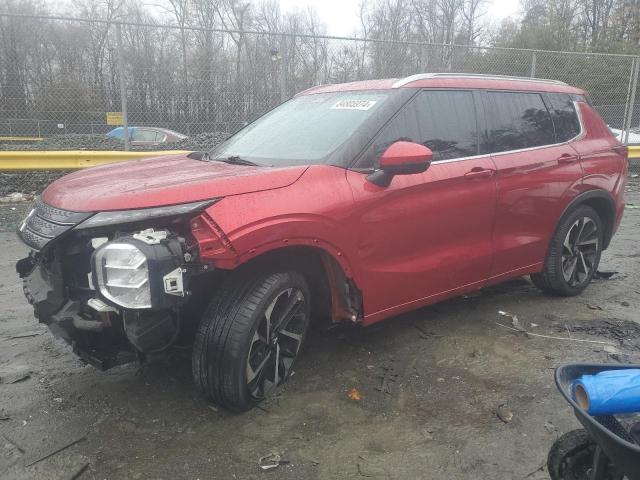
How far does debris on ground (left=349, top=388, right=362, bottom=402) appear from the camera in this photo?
3.07 meters

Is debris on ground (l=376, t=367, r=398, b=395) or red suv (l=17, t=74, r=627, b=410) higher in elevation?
red suv (l=17, t=74, r=627, b=410)

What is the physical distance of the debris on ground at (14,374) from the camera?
3.22m

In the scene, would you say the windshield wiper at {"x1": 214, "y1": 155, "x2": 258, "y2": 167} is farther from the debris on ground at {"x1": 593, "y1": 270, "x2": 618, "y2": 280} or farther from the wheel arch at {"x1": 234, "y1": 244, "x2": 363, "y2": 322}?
the debris on ground at {"x1": 593, "y1": 270, "x2": 618, "y2": 280}

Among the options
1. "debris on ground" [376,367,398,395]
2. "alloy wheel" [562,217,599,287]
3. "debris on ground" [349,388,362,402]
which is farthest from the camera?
"alloy wheel" [562,217,599,287]

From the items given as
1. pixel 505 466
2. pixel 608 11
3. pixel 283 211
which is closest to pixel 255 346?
pixel 283 211

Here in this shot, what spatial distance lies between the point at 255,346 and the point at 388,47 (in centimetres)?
826

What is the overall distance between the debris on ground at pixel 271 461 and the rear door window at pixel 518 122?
254cm

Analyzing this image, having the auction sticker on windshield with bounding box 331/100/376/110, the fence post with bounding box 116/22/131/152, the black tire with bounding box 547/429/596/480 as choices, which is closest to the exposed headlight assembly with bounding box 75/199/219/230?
the auction sticker on windshield with bounding box 331/100/376/110

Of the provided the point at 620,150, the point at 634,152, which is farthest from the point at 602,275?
the point at 634,152

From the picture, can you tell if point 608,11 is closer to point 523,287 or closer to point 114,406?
point 523,287

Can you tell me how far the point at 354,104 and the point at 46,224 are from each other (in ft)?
6.49

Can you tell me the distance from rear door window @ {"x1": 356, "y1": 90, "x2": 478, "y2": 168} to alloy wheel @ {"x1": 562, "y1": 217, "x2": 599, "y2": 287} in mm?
1398

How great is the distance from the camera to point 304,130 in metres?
3.60

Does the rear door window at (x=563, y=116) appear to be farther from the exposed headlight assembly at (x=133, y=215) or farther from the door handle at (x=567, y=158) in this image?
the exposed headlight assembly at (x=133, y=215)
